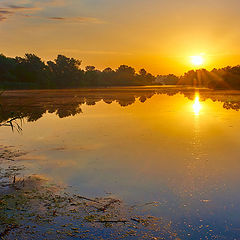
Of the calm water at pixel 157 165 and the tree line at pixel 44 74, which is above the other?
the tree line at pixel 44 74

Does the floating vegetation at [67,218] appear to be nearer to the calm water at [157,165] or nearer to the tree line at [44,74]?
the calm water at [157,165]

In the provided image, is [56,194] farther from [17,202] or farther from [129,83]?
[129,83]

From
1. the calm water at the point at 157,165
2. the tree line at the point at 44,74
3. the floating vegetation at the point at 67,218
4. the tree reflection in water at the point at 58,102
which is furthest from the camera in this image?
the tree line at the point at 44,74

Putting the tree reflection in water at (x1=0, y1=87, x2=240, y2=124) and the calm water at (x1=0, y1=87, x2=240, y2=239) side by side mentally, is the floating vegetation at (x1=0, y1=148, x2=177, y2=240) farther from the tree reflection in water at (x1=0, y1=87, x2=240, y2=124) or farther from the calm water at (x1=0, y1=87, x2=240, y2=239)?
the tree reflection in water at (x1=0, y1=87, x2=240, y2=124)

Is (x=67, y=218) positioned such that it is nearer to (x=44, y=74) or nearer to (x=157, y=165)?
(x=157, y=165)

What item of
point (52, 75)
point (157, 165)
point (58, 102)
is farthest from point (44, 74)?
point (157, 165)

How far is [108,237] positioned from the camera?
5617 mm

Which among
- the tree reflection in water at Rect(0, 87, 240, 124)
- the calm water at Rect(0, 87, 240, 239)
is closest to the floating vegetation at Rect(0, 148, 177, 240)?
the calm water at Rect(0, 87, 240, 239)

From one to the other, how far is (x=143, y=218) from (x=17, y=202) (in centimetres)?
316

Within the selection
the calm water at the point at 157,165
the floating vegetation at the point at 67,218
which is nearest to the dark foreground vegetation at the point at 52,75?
the calm water at the point at 157,165

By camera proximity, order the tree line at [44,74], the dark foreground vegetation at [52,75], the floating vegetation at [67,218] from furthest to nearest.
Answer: the tree line at [44,74] < the dark foreground vegetation at [52,75] < the floating vegetation at [67,218]

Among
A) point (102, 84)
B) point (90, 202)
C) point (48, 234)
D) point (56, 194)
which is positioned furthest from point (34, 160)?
point (102, 84)

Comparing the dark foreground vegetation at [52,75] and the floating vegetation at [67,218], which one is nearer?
the floating vegetation at [67,218]

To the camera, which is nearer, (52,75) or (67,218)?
(67,218)
